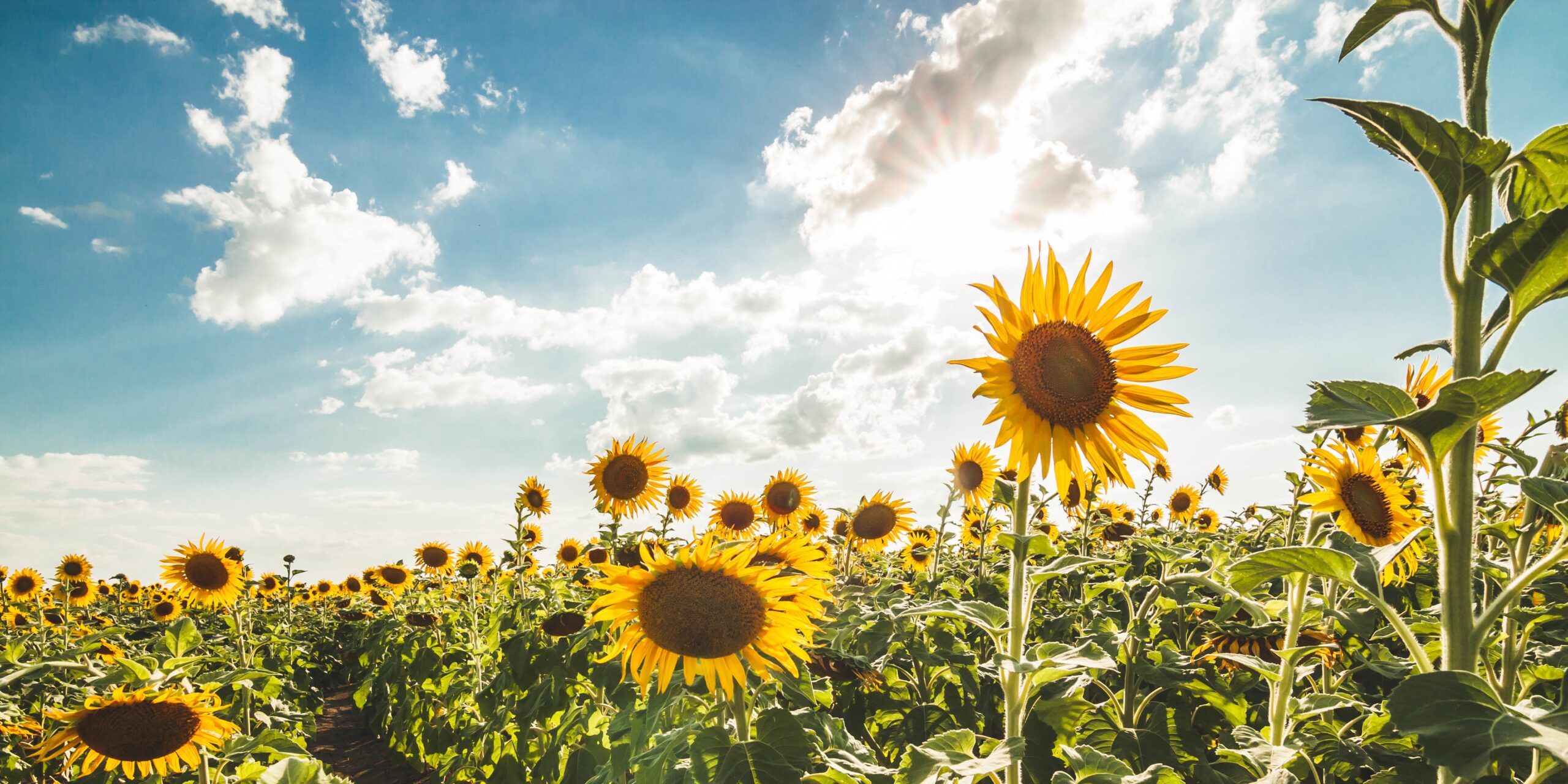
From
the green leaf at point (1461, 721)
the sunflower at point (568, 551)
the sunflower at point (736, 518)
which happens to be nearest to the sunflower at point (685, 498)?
the sunflower at point (736, 518)

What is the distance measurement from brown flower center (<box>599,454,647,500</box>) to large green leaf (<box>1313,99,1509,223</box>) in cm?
550

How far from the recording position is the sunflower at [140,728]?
3445 millimetres

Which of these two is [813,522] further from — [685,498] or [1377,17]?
[1377,17]

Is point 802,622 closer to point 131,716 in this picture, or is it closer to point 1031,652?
point 1031,652

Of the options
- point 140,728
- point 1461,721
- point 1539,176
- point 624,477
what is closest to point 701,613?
point 1461,721

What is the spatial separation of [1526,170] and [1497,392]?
579 millimetres

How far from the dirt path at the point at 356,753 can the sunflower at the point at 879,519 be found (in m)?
4.46

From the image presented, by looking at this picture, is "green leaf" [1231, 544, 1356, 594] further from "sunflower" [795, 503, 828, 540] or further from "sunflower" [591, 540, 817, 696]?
"sunflower" [795, 503, 828, 540]

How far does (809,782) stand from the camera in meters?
2.30

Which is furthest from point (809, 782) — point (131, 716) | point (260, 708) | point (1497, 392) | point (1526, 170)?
point (260, 708)

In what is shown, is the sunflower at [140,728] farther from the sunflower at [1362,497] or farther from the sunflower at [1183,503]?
the sunflower at [1183,503]

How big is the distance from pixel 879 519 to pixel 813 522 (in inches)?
37.3

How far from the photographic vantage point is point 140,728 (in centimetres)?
347

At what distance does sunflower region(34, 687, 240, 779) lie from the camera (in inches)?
136
